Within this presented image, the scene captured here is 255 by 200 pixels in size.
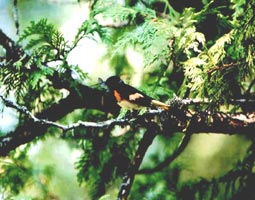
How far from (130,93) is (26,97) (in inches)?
30.8

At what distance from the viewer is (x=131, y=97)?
167 centimetres

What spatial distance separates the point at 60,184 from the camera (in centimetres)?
391

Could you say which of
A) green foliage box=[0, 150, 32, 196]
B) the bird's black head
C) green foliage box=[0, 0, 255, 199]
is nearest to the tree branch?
green foliage box=[0, 0, 255, 199]

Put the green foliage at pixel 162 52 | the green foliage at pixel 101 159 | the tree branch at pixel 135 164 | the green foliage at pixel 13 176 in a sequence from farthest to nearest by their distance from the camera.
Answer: the green foliage at pixel 101 159 < the green foliage at pixel 13 176 < the tree branch at pixel 135 164 < the green foliage at pixel 162 52

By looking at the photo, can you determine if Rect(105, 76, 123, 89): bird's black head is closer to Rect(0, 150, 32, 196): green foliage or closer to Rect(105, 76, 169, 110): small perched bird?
Rect(105, 76, 169, 110): small perched bird

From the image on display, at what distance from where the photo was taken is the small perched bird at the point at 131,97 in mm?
1661

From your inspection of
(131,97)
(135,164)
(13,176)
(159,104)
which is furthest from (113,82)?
(13,176)

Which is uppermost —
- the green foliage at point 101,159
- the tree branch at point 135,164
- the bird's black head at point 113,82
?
the green foliage at point 101,159

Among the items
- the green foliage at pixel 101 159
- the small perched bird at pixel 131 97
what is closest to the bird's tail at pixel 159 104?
the small perched bird at pixel 131 97

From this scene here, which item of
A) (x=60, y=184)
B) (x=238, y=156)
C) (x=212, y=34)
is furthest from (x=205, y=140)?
(x=212, y=34)

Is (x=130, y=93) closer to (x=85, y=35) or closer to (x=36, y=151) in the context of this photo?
(x=85, y=35)

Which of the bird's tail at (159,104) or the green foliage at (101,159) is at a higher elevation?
the green foliage at (101,159)

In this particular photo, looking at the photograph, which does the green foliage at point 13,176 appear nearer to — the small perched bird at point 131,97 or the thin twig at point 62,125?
the thin twig at point 62,125

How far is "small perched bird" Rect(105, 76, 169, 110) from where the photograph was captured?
166cm
